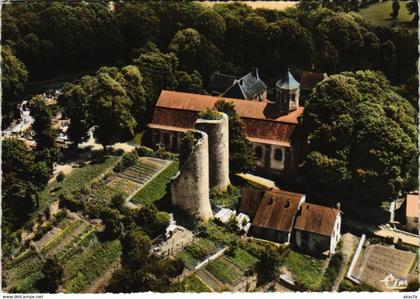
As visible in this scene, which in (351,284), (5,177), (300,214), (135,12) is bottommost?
(351,284)

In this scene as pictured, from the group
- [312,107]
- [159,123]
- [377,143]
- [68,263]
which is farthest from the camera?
[159,123]

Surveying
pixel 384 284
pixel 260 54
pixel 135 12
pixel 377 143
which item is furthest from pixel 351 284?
pixel 135 12

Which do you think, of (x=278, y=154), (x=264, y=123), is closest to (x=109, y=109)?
(x=264, y=123)

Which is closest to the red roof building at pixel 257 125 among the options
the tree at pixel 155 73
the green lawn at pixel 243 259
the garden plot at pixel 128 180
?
the tree at pixel 155 73

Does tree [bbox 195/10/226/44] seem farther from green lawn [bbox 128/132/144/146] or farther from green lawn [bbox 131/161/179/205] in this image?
green lawn [bbox 131/161/179/205]

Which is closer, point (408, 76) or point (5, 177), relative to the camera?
point (5, 177)

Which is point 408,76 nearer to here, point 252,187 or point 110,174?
point 252,187

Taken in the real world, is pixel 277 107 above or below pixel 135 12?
below

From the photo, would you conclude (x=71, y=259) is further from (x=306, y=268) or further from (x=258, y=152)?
(x=258, y=152)

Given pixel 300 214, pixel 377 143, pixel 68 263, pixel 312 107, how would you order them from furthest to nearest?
pixel 312 107, pixel 377 143, pixel 300 214, pixel 68 263
